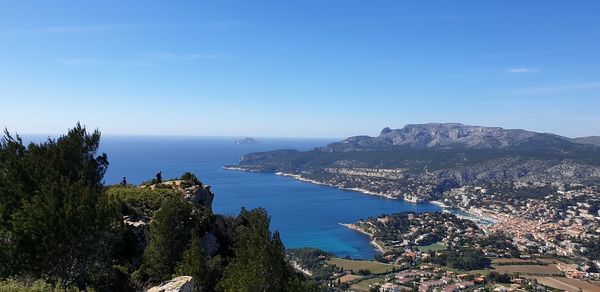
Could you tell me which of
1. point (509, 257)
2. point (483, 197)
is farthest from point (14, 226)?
point (483, 197)

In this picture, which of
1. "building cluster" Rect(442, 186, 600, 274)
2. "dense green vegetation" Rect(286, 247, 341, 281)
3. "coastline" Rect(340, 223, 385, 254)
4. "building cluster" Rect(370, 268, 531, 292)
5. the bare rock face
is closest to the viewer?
the bare rock face

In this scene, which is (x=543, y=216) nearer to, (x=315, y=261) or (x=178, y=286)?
(x=315, y=261)

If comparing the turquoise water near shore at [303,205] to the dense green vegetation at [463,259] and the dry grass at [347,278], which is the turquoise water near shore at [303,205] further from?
the dry grass at [347,278]

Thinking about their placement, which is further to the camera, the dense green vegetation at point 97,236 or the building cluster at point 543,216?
the building cluster at point 543,216

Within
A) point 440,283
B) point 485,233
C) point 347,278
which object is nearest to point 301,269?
point 347,278

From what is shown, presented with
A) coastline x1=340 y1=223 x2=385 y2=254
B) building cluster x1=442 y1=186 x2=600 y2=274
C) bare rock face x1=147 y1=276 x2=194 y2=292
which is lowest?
coastline x1=340 y1=223 x2=385 y2=254

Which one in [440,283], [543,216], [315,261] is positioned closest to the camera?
[440,283]

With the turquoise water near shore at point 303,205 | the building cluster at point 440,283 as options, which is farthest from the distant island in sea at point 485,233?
the turquoise water near shore at point 303,205

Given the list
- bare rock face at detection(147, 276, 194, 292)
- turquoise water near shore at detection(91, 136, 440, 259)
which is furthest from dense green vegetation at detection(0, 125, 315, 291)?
turquoise water near shore at detection(91, 136, 440, 259)

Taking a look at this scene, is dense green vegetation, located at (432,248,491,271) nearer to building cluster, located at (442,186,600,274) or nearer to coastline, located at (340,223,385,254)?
coastline, located at (340,223,385,254)
